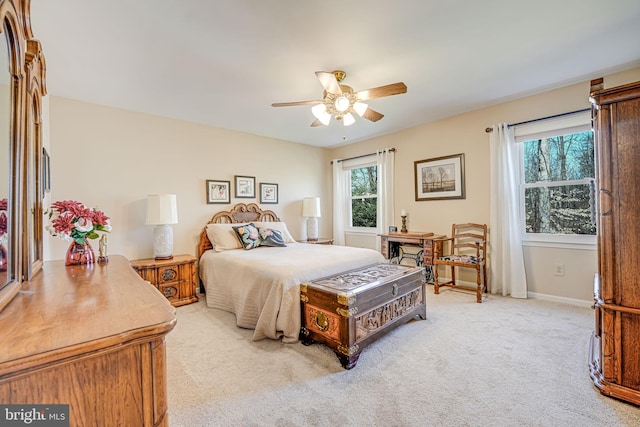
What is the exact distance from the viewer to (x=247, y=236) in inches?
152

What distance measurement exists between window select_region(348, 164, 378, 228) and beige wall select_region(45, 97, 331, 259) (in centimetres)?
181

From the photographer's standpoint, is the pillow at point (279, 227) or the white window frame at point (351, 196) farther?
the white window frame at point (351, 196)

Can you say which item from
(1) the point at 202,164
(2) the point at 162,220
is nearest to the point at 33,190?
(2) the point at 162,220

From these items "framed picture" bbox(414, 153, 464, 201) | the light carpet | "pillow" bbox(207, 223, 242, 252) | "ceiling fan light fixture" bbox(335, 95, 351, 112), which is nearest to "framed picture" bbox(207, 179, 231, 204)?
"pillow" bbox(207, 223, 242, 252)

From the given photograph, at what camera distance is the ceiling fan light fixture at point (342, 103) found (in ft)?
8.41

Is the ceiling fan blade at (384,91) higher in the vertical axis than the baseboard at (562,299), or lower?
higher

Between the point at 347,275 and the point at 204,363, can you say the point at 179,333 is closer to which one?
the point at 204,363

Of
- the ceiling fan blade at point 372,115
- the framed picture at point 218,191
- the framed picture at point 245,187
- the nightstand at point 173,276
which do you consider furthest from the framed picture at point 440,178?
the nightstand at point 173,276

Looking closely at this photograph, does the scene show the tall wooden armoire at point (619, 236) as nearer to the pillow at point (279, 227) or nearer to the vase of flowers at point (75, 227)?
the vase of flowers at point (75, 227)

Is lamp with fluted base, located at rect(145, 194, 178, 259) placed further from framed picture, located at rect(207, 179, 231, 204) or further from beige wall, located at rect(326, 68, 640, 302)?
beige wall, located at rect(326, 68, 640, 302)

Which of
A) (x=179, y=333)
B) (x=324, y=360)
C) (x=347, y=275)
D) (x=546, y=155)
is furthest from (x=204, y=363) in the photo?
(x=546, y=155)

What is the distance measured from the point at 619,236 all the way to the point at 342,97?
2.16 metres

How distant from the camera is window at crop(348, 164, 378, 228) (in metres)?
5.34

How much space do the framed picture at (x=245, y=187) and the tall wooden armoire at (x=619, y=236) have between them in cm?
410
